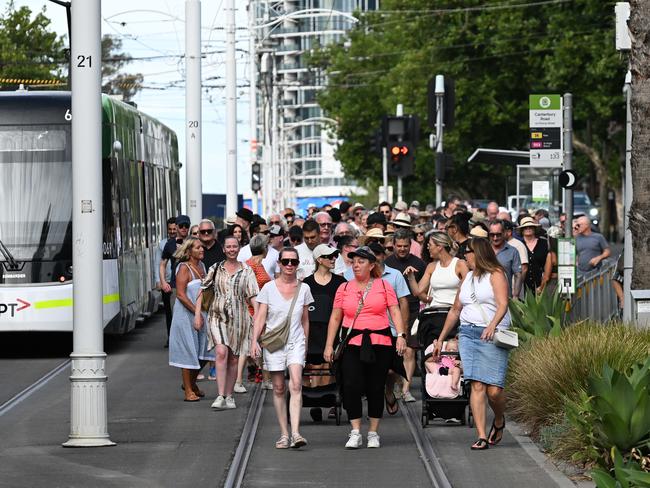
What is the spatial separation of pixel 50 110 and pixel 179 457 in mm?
9084

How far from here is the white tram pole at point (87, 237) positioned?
45.4ft

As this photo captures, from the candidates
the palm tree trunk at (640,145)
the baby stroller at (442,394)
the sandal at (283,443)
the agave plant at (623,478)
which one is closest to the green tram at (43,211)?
the baby stroller at (442,394)

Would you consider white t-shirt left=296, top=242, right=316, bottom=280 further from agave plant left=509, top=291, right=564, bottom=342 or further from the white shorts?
the white shorts

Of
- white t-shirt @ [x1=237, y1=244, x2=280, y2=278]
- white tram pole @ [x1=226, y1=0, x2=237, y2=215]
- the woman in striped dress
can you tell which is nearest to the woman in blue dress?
the woman in striped dress

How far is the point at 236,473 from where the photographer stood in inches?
485

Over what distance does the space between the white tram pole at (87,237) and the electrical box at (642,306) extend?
464 cm

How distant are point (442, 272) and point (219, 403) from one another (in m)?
2.49

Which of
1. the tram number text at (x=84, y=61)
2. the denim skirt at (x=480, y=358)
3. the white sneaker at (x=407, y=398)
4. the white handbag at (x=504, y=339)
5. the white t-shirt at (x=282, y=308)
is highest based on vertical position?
the tram number text at (x=84, y=61)

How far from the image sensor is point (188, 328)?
17.2 metres

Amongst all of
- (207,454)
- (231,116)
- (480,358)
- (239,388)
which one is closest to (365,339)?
(480,358)

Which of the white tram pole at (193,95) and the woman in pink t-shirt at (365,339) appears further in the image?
the white tram pole at (193,95)

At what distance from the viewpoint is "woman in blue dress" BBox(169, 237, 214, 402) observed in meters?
17.1

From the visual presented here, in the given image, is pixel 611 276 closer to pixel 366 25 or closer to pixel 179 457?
pixel 179 457

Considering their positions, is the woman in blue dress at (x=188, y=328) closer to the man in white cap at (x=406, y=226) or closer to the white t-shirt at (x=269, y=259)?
the white t-shirt at (x=269, y=259)
